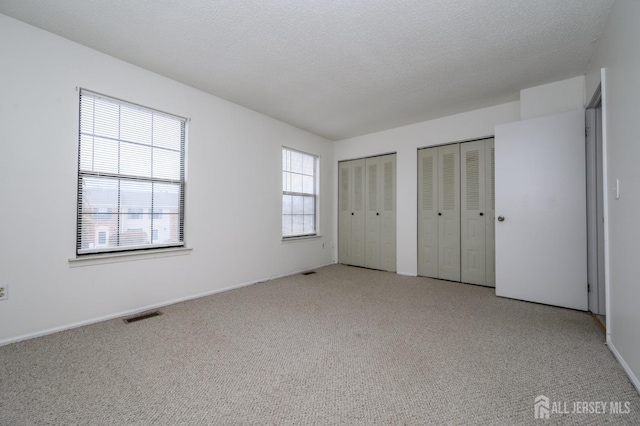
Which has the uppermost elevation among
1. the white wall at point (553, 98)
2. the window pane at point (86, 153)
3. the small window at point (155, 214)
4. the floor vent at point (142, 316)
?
the white wall at point (553, 98)

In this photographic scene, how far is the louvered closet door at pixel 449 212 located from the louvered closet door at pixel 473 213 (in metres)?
0.07

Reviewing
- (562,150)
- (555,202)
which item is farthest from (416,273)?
(562,150)

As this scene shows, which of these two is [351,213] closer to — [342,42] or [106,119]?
[342,42]

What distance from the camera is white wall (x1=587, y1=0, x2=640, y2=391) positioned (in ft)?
5.45

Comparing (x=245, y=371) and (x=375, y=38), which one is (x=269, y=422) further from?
(x=375, y=38)

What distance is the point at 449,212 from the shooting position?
439cm

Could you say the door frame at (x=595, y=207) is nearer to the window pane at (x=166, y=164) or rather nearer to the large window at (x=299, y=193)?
the large window at (x=299, y=193)

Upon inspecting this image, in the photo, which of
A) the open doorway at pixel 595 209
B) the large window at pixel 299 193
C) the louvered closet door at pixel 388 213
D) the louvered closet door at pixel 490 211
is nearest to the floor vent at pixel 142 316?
the large window at pixel 299 193

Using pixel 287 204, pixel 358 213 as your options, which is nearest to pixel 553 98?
pixel 358 213

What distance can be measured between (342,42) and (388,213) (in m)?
3.21

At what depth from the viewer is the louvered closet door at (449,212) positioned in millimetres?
4316

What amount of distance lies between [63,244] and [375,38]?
135 inches

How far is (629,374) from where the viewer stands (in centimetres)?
173

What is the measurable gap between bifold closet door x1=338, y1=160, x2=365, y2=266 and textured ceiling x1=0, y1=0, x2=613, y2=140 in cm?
202
